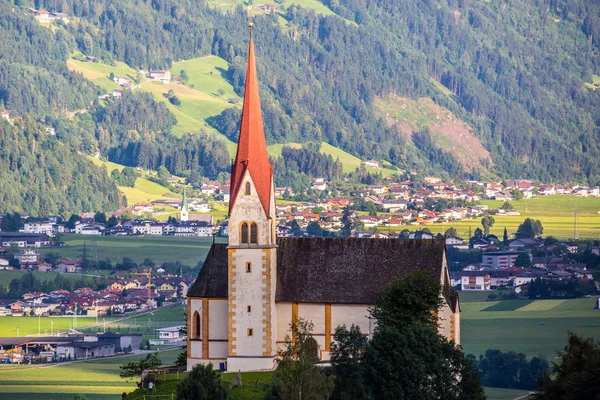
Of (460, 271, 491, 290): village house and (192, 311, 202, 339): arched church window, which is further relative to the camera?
(460, 271, 491, 290): village house

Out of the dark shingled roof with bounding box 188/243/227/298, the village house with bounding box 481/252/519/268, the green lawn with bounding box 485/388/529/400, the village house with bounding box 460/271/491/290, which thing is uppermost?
the village house with bounding box 481/252/519/268

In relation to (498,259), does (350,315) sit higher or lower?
lower

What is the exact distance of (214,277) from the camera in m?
68.9

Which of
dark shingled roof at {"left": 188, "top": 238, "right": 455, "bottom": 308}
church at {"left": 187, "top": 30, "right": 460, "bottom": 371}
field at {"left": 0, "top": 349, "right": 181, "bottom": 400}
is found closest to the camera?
church at {"left": 187, "top": 30, "right": 460, "bottom": 371}

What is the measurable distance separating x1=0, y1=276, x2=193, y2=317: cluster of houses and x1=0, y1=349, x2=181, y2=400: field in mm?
35719

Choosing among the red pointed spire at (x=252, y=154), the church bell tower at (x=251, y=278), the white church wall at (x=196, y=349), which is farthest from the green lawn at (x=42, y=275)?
the church bell tower at (x=251, y=278)

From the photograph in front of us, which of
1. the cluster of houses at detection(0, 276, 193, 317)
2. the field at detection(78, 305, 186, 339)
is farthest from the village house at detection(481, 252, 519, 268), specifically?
the field at detection(78, 305, 186, 339)

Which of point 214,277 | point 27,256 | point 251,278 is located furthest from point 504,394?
point 27,256

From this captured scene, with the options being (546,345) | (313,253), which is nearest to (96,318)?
(546,345)

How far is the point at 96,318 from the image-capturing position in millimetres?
153250

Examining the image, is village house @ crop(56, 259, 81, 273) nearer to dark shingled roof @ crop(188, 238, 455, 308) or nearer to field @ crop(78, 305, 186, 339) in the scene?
field @ crop(78, 305, 186, 339)

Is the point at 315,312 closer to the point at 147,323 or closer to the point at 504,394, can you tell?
the point at 504,394

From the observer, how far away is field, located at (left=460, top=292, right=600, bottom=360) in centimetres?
11931

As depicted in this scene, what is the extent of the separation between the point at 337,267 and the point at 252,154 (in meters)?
6.27
